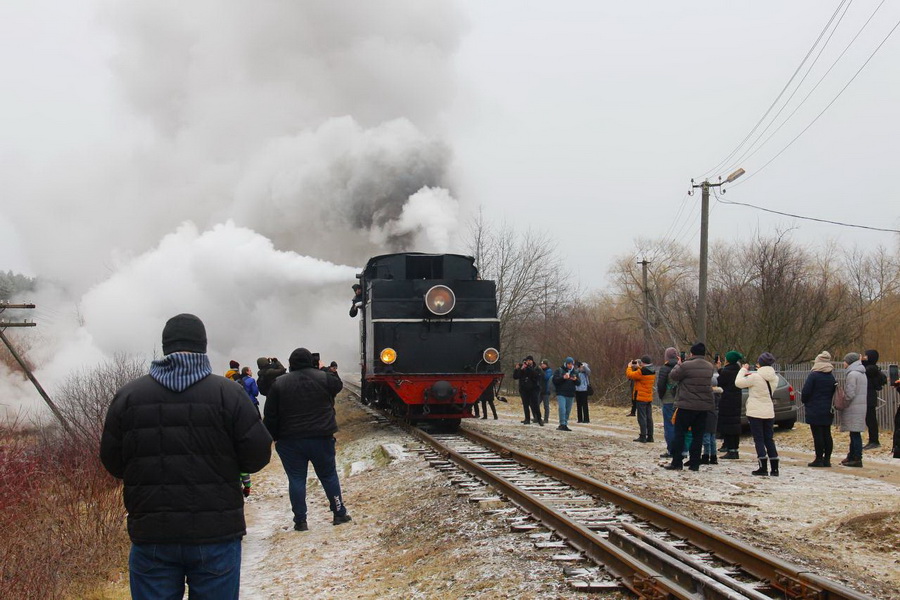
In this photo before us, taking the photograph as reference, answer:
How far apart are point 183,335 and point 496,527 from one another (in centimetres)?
381

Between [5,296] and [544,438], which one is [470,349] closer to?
[544,438]

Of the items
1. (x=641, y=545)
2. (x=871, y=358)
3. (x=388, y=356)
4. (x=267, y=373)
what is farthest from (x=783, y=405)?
(x=641, y=545)

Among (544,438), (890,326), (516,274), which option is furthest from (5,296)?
(890,326)

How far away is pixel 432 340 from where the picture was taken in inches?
578

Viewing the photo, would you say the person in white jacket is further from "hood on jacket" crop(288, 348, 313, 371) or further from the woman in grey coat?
"hood on jacket" crop(288, 348, 313, 371)

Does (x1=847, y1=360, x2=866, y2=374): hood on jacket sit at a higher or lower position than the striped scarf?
lower

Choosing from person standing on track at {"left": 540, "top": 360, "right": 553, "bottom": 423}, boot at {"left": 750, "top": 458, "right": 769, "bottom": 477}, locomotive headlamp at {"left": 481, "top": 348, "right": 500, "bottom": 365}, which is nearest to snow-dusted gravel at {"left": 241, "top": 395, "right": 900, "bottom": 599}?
boot at {"left": 750, "top": 458, "right": 769, "bottom": 477}

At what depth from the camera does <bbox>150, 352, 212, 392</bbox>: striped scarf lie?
358 centimetres

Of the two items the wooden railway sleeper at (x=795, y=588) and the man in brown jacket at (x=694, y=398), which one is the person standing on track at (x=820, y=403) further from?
the wooden railway sleeper at (x=795, y=588)

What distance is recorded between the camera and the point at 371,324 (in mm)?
14727

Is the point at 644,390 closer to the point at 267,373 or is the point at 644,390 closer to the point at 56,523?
the point at 267,373

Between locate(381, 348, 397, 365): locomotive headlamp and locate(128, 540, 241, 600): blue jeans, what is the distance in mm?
10729

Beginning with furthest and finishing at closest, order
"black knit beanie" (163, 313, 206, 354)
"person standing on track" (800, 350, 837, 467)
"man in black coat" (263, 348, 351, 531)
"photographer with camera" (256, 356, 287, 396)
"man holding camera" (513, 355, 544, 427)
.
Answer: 1. "man holding camera" (513, 355, 544, 427)
2. "person standing on track" (800, 350, 837, 467)
3. "photographer with camera" (256, 356, 287, 396)
4. "man in black coat" (263, 348, 351, 531)
5. "black knit beanie" (163, 313, 206, 354)

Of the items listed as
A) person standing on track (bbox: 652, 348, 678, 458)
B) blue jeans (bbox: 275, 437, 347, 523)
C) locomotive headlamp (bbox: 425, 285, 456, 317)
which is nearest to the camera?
blue jeans (bbox: 275, 437, 347, 523)
